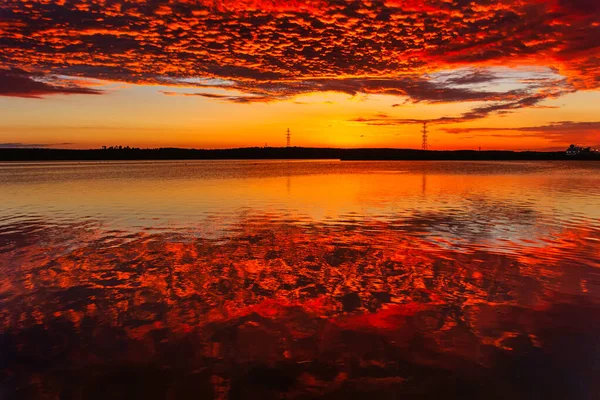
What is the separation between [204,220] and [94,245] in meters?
8.02

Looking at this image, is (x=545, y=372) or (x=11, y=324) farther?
(x=11, y=324)

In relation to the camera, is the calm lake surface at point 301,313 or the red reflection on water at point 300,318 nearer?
the calm lake surface at point 301,313

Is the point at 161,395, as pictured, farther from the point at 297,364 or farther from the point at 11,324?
the point at 11,324

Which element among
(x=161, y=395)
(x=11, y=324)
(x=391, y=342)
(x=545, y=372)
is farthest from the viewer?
(x=11, y=324)

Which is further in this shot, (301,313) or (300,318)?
(301,313)

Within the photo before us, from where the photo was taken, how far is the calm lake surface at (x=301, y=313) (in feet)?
24.5

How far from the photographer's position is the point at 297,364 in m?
8.05

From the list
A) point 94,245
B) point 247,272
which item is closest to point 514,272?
point 247,272

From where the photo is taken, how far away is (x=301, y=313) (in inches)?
415

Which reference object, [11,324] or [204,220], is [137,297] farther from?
[204,220]

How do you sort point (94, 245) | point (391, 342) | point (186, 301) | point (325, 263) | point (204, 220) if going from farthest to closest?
point (204, 220) < point (94, 245) < point (325, 263) < point (186, 301) < point (391, 342)

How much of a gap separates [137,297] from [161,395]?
516 centimetres

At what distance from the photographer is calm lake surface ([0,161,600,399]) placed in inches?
294

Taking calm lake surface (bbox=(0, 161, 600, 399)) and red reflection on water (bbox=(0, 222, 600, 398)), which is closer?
calm lake surface (bbox=(0, 161, 600, 399))
